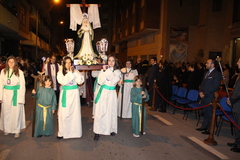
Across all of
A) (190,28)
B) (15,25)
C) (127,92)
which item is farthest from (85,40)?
(190,28)

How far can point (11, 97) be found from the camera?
5793 mm

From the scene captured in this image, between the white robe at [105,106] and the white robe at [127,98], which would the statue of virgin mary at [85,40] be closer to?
the white robe at [127,98]

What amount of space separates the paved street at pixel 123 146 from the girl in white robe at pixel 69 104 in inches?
11.2

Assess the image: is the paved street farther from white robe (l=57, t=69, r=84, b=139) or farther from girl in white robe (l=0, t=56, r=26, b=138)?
girl in white robe (l=0, t=56, r=26, b=138)

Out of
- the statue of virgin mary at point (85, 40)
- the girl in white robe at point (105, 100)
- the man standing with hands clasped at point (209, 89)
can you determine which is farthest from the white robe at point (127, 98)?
the man standing with hands clasped at point (209, 89)

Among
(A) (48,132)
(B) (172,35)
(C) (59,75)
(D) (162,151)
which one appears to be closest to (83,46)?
(C) (59,75)

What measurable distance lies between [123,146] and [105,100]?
126 cm

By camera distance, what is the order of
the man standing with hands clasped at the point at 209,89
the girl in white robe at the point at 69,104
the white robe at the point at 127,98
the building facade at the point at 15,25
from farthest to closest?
the building facade at the point at 15,25 < the white robe at the point at 127,98 < the man standing with hands clasped at the point at 209,89 < the girl in white robe at the point at 69,104

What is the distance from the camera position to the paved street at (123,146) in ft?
15.9

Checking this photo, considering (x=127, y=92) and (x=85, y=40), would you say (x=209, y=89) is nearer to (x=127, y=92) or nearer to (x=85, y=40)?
(x=127, y=92)

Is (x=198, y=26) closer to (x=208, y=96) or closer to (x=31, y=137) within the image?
(x=208, y=96)

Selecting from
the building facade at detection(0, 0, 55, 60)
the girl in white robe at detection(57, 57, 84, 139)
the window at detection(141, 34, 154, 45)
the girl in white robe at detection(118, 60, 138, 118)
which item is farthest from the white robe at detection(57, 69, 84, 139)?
the window at detection(141, 34, 154, 45)

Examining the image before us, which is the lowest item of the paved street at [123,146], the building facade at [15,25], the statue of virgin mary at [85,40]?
the paved street at [123,146]

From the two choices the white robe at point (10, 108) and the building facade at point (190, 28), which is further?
the building facade at point (190, 28)
